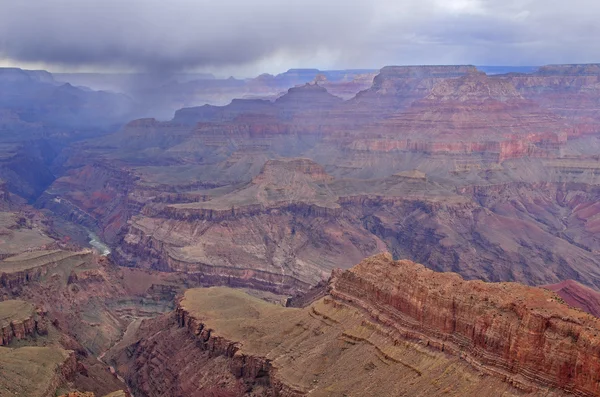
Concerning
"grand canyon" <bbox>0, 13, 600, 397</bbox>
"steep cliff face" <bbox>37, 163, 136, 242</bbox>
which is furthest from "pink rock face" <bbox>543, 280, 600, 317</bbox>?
"steep cliff face" <bbox>37, 163, 136, 242</bbox>

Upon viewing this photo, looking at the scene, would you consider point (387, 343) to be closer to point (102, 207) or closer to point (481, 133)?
point (481, 133)

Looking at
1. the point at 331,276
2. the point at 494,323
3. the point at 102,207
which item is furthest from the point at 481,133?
the point at 494,323

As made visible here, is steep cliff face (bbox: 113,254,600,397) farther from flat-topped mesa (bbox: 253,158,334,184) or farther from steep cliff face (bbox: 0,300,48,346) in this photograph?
flat-topped mesa (bbox: 253,158,334,184)

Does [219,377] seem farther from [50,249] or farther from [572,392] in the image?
[50,249]

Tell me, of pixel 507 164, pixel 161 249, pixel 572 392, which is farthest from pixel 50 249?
pixel 507 164

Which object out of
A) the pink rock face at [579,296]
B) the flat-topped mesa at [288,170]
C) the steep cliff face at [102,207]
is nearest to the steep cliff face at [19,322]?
the pink rock face at [579,296]

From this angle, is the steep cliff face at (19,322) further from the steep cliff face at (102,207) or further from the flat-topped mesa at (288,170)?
the flat-topped mesa at (288,170)
